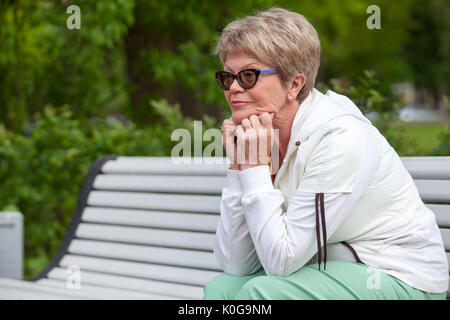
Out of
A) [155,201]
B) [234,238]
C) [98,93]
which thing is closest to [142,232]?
[155,201]

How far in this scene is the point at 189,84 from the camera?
279 inches

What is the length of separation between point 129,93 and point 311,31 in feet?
17.6

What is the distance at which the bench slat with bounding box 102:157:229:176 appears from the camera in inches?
145

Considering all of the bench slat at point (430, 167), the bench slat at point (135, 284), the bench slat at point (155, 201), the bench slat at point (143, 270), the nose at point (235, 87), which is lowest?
the bench slat at point (135, 284)

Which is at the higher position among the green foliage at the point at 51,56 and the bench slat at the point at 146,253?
the green foliage at the point at 51,56

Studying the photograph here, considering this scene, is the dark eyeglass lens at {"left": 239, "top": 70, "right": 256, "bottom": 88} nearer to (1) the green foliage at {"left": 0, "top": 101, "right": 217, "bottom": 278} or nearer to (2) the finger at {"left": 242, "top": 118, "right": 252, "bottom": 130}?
(2) the finger at {"left": 242, "top": 118, "right": 252, "bottom": 130}

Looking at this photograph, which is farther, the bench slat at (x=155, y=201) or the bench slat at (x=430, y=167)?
the bench slat at (x=155, y=201)

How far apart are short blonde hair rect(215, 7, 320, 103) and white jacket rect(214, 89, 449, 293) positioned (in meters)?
0.16

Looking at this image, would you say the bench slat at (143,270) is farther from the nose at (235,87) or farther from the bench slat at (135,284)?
the nose at (235,87)

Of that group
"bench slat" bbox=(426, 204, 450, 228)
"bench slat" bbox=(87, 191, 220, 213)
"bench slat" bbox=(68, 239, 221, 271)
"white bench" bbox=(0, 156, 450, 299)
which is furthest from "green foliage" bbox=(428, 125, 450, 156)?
"bench slat" bbox=(68, 239, 221, 271)

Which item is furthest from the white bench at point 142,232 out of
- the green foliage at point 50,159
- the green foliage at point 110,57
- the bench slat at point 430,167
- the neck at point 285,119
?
the green foliage at point 110,57

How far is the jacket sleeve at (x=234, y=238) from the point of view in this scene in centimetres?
247

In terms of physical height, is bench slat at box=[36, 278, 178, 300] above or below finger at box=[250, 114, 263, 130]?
below

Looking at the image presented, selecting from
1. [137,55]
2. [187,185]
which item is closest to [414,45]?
[137,55]
